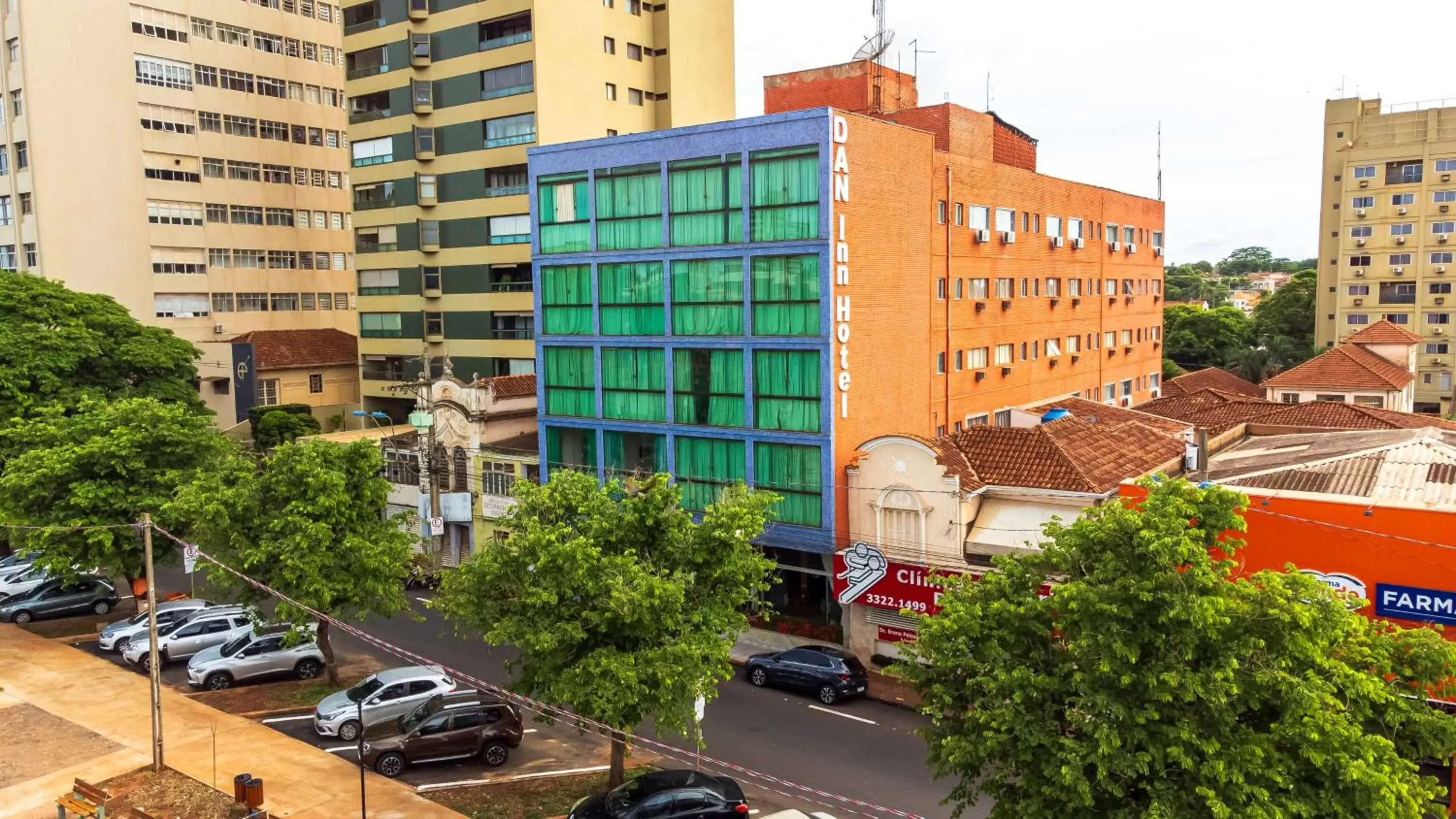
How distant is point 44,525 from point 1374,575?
41.5 m

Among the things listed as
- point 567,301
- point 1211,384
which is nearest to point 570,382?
point 567,301

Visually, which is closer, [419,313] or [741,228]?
[741,228]

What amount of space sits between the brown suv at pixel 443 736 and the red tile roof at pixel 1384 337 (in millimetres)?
65167

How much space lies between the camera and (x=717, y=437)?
1495 inches

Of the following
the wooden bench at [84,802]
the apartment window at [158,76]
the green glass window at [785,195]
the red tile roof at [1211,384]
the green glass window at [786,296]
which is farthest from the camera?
the red tile roof at [1211,384]

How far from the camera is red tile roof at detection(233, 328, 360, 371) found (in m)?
68.7

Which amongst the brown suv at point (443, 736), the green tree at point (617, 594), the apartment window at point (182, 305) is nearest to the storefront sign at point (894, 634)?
the green tree at point (617, 594)

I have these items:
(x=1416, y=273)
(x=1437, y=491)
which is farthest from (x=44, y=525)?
(x=1416, y=273)

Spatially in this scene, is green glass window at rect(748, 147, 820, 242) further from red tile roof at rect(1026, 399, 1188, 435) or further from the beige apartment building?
the beige apartment building

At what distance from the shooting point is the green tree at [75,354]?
45.4 meters

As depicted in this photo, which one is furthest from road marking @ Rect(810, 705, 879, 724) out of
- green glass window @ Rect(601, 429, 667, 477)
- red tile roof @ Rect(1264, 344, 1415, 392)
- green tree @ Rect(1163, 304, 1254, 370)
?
green tree @ Rect(1163, 304, 1254, 370)

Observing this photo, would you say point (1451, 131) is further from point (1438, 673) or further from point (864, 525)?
point (1438, 673)

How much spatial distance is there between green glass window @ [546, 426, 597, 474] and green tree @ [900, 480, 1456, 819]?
2619 cm

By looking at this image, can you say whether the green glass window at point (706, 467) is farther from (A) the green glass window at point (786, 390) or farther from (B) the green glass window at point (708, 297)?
(B) the green glass window at point (708, 297)
